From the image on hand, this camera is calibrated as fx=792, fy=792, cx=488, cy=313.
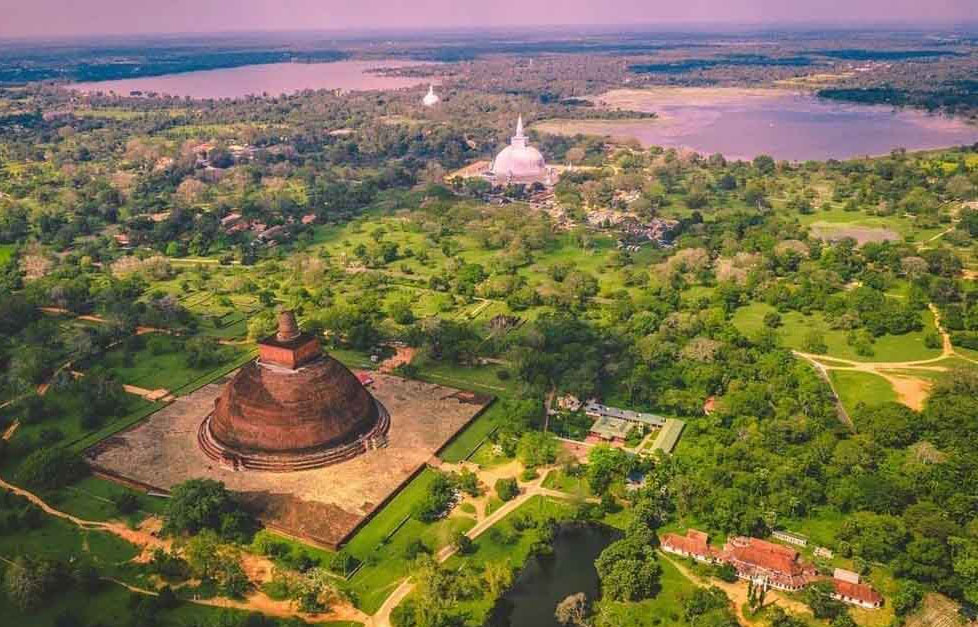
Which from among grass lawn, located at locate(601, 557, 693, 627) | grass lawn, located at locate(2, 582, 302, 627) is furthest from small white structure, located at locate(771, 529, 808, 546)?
grass lawn, located at locate(2, 582, 302, 627)

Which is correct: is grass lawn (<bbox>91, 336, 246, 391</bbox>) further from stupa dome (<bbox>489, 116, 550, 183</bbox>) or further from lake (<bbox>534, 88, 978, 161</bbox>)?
lake (<bbox>534, 88, 978, 161</bbox>)

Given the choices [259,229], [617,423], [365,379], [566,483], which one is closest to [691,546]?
[566,483]

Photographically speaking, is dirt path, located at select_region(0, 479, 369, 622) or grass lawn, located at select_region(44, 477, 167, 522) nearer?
dirt path, located at select_region(0, 479, 369, 622)

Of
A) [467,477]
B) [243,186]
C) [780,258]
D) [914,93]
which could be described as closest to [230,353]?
[467,477]

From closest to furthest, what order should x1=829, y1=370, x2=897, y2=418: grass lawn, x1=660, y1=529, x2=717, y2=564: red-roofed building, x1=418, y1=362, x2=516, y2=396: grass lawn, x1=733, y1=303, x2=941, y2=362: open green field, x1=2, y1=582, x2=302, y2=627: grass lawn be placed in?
x1=2, y1=582, x2=302, y2=627: grass lawn → x1=660, y1=529, x2=717, y2=564: red-roofed building → x1=829, y1=370, x2=897, y2=418: grass lawn → x1=418, y1=362, x2=516, y2=396: grass lawn → x1=733, y1=303, x2=941, y2=362: open green field

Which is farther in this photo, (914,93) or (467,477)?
(914,93)

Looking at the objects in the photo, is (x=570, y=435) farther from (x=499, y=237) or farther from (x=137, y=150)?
(x=137, y=150)
